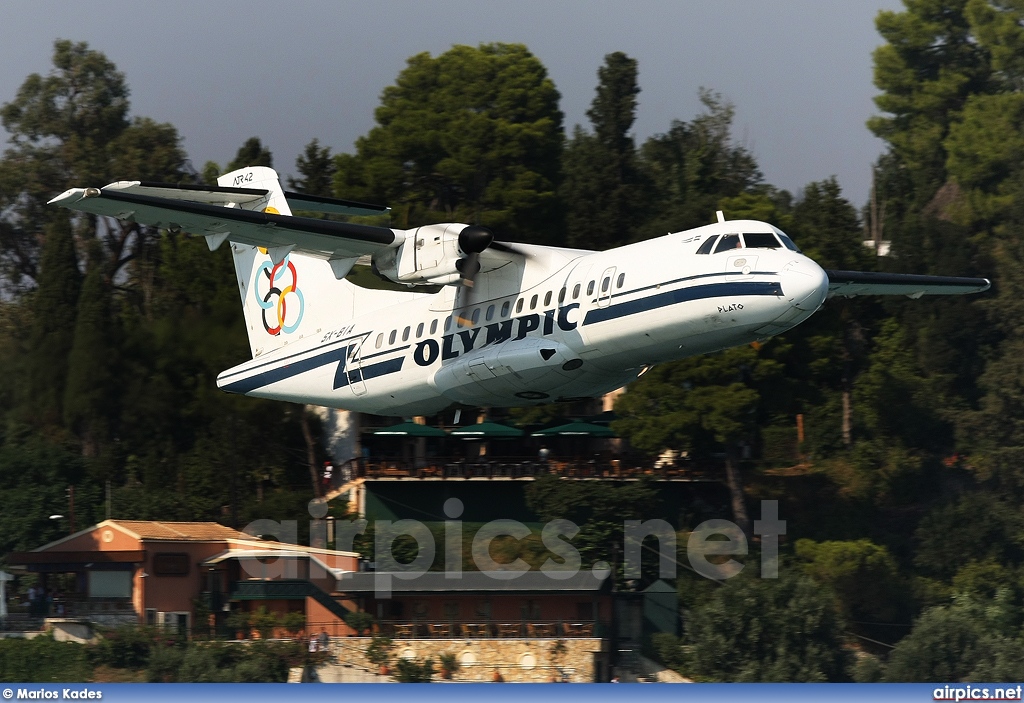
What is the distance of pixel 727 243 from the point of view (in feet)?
58.9

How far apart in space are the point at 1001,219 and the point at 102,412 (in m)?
26.4

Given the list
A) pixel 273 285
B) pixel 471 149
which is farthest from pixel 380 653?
pixel 471 149

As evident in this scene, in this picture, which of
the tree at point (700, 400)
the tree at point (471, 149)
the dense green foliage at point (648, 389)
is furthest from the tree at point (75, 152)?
the tree at point (700, 400)

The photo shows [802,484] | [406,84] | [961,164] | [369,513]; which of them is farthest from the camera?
[961,164]

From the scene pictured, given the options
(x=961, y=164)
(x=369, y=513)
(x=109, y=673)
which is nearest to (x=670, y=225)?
(x=369, y=513)

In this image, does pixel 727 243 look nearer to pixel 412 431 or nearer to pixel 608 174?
pixel 412 431

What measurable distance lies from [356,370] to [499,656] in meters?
10.2

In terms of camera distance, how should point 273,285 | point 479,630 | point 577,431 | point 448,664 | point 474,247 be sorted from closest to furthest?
point 474,247 → point 273,285 → point 448,664 → point 479,630 → point 577,431

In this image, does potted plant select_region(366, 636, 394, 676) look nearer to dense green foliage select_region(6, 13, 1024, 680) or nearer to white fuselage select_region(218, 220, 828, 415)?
dense green foliage select_region(6, 13, 1024, 680)

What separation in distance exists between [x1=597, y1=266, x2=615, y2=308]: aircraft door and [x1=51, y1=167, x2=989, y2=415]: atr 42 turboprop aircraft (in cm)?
2

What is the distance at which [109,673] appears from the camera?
29.3 metres

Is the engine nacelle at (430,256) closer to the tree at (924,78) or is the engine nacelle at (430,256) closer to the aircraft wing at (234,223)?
the aircraft wing at (234,223)

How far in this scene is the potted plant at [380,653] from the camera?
1154 inches

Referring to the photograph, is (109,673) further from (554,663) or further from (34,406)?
(554,663)
